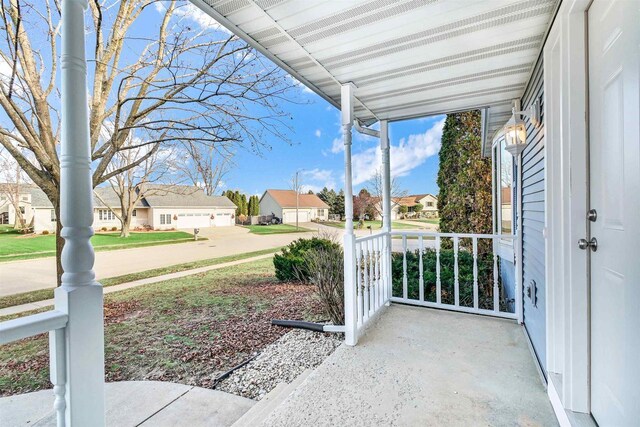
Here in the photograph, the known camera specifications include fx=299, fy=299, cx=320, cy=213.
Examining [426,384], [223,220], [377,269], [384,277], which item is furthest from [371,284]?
[223,220]

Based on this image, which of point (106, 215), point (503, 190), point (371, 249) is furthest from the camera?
point (106, 215)

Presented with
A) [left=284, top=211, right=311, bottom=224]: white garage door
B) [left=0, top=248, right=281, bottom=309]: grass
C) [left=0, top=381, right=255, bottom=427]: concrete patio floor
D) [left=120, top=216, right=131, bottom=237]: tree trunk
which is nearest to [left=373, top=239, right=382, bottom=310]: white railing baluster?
[left=0, top=381, right=255, bottom=427]: concrete patio floor

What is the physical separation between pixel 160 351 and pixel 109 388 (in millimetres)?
934

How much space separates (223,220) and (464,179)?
46.1ft

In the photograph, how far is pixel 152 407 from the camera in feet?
6.84

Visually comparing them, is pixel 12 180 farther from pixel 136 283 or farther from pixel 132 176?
pixel 132 176

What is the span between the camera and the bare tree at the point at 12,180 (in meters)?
4.38

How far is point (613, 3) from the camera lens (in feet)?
4.01

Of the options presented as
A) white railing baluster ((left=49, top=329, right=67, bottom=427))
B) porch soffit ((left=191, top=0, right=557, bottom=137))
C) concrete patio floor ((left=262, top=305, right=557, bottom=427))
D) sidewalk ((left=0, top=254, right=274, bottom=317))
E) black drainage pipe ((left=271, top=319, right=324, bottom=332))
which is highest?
porch soffit ((left=191, top=0, right=557, bottom=137))

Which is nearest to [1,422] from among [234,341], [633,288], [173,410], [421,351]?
[173,410]

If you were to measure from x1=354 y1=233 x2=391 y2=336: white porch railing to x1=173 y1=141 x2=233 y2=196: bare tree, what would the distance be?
11.7 ft

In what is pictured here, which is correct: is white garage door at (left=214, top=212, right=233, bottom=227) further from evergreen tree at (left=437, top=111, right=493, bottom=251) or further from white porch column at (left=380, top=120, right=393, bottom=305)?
white porch column at (left=380, top=120, right=393, bottom=305)

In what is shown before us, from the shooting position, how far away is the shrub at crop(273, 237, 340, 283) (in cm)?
627

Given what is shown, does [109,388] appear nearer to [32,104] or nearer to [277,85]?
[32,104]
